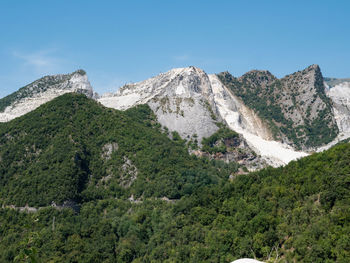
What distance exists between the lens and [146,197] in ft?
290

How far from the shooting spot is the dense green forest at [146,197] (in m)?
48.3

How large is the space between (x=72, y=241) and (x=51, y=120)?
51.4 metres

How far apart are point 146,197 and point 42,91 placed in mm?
111803

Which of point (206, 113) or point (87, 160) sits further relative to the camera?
point (206, 113)

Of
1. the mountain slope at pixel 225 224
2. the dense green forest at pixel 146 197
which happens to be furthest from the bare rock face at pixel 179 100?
the mountain slope at pixel 225 224

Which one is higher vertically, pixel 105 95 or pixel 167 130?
pixel 105 95


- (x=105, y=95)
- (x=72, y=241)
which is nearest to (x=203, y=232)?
(x=72, y=241)

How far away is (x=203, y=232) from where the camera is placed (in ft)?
192

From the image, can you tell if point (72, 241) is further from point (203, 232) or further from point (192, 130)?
point (192, 130)

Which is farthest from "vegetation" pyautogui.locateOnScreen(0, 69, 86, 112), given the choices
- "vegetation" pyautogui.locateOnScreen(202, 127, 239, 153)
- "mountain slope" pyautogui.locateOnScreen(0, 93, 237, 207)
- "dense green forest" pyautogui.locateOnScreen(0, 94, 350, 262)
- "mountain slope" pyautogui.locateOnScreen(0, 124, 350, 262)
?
"mountain slope" pyautogui.locateOnScreen(0, 124, 350, 262)

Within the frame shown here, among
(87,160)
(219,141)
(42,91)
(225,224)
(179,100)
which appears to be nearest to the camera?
(225,224)

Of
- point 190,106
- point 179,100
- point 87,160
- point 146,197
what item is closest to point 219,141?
point 190,106

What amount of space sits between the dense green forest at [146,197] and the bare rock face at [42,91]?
39.3 metres

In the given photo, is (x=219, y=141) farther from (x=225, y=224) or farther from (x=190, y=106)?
(x=225, y=224)
